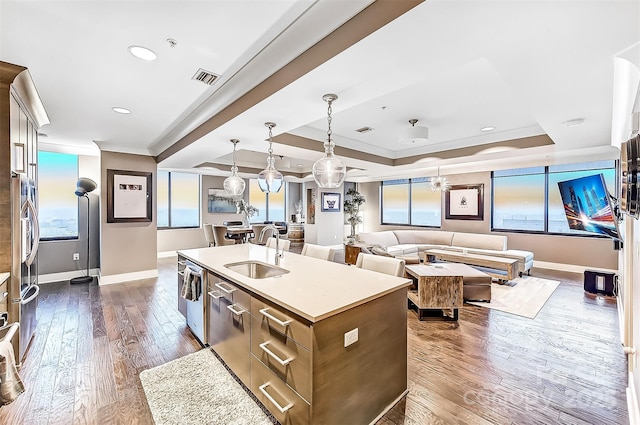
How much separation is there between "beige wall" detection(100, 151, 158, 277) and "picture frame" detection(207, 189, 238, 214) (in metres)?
3.34

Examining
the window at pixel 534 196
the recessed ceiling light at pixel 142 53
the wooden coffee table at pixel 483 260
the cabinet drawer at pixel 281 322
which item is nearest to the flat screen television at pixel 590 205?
the wooden coffee table at pixel 483 260

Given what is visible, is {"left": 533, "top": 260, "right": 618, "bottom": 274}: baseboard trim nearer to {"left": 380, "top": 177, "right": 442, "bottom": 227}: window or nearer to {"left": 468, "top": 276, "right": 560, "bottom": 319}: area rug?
{"left": 468, "top": 276, "right": 560, "bottom": 319}: area rug

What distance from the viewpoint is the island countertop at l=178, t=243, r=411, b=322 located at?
163 cm

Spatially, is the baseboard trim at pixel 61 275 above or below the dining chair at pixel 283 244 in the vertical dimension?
below

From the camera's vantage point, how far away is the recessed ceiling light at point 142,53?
2092 mm

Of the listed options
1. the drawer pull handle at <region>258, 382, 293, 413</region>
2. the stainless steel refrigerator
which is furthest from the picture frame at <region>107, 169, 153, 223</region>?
the drawer pull handle at <region>258, 382, 293, 413</region>

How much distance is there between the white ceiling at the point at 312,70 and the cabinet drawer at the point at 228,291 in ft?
5.29

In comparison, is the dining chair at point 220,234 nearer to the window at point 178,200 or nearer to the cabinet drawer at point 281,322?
the window at point 178,200

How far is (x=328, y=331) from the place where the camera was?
5.10 ft

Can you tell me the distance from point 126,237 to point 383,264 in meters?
5.06

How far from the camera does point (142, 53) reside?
2.16 metres

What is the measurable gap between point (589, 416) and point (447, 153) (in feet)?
14.9

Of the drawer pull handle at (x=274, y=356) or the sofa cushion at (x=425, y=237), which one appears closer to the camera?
the drawer pull handle at (x=274, y=356)

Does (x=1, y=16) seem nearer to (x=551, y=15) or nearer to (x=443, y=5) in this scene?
(x=443, y=5)
